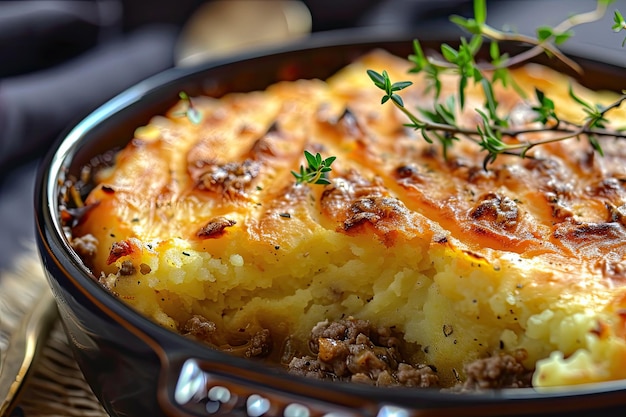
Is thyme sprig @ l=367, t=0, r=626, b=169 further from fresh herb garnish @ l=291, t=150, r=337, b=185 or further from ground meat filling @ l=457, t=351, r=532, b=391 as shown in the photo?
ground meat filling @ l=457, t=351, r=532, b=391

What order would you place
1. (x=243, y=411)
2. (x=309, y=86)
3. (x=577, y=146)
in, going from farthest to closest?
1. (x=309, y=86)
2. (x=577, y=146)
3. (x=243, y=411)

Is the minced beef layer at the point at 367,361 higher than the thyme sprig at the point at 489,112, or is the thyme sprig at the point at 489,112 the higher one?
the thyme sprig at the point at 489,112

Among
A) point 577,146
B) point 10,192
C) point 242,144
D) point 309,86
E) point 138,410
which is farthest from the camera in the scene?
point 10,192

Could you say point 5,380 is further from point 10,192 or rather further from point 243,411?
point 10,192

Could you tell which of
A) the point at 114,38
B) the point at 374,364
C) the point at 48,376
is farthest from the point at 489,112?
the point at 114,38

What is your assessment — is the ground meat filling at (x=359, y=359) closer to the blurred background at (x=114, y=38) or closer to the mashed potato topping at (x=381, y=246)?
the mashed potato topping at (x=381, y=246)

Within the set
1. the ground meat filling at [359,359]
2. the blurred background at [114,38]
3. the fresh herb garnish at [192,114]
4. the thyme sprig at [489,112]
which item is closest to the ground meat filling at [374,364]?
the ground meat filling at [359,359]

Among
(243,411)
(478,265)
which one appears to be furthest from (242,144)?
(243,411)
